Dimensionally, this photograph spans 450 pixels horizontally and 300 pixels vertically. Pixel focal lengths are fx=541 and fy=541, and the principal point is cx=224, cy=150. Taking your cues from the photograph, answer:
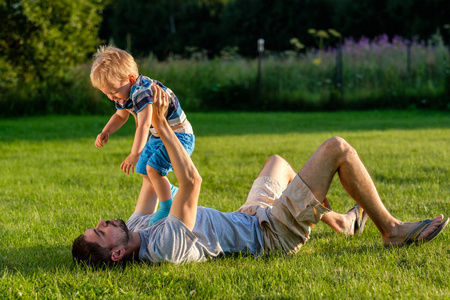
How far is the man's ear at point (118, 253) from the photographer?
3.48 m

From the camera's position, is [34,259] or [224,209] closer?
[34,259]

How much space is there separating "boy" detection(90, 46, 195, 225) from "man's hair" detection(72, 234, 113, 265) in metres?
0.54

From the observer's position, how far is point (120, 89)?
4.18 meters

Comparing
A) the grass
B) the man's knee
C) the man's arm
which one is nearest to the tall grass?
the grass

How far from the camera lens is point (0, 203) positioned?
5754mm

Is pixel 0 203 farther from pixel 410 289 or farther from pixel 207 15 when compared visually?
pixel 207 15

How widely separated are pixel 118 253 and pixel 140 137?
916 millimetres

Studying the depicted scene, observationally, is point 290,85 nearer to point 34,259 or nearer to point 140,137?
point 140,137

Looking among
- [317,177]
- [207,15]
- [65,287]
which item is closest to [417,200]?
[317,177]

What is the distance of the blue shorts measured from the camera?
4.32 metres

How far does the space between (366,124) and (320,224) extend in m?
9.16

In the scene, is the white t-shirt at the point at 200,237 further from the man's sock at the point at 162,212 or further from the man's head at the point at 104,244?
the man's head at the point at 104,244

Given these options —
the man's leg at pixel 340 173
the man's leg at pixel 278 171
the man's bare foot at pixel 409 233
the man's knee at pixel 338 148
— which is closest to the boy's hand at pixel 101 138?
the man's leg at pixel 278 171

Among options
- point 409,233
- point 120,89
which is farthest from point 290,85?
point 409,233
